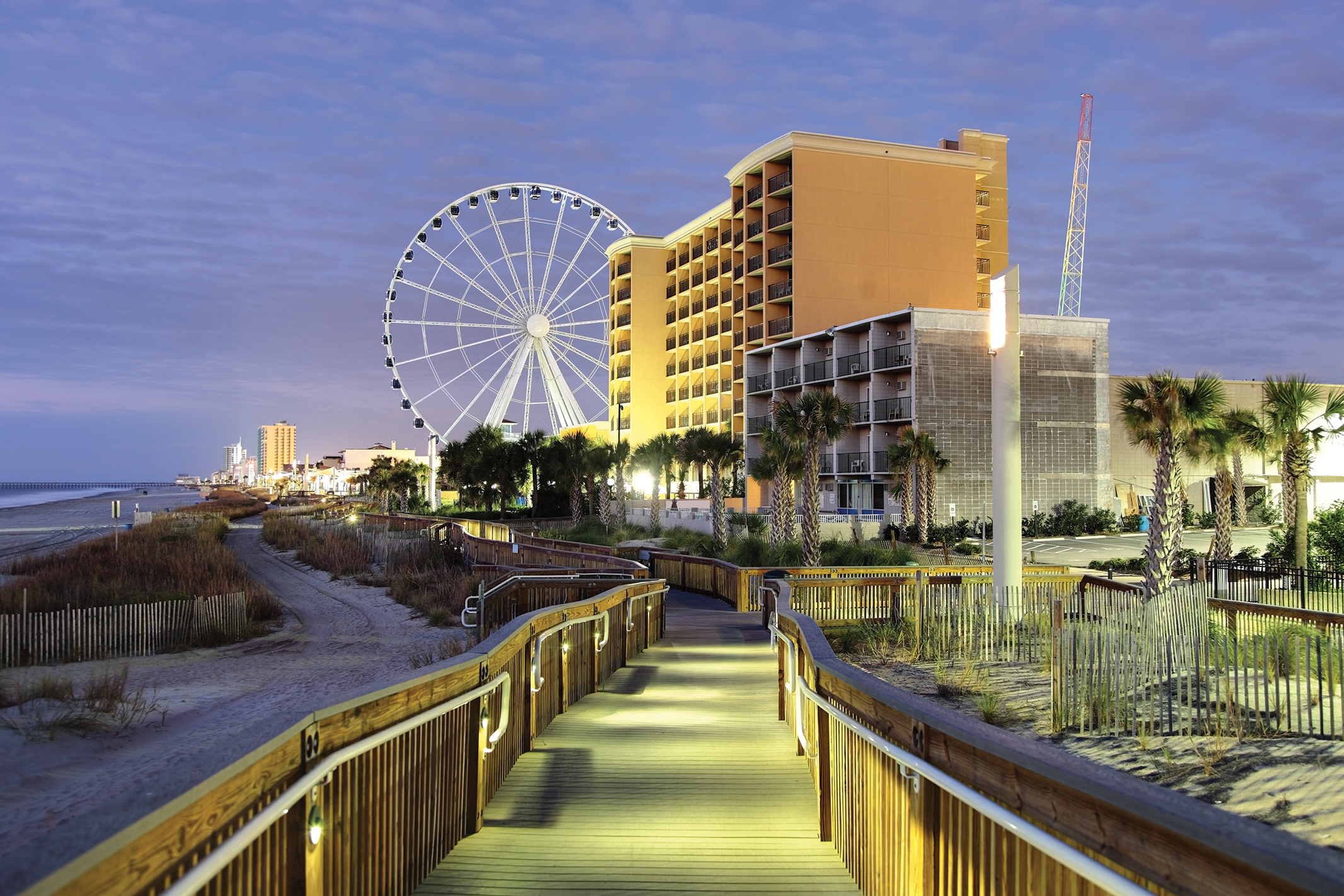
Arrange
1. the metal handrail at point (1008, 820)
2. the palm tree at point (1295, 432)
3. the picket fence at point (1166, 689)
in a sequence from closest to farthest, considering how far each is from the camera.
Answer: the metal handrail at point (1008, 820) < the picket fence at point (1166, 689) < the palm tree at point (1295, 432)

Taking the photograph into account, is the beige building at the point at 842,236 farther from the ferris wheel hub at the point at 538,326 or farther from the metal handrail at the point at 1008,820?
the metal handrail at the point at 1008,820

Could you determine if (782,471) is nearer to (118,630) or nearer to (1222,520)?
(1222,520)

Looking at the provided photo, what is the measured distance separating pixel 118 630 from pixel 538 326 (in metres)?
43.4

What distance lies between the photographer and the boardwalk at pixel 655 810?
5.61 m

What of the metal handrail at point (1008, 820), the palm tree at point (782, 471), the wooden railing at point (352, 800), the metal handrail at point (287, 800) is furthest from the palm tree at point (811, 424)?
the metal handrail at point (1008, 820)

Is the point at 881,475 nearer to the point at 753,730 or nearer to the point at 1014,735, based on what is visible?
the point at 753,730

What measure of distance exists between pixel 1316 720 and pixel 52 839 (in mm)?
12927

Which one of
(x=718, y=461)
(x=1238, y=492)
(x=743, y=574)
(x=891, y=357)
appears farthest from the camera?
(x=891, y=357)

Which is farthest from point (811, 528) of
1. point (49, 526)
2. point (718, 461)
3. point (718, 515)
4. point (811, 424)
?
point (49, 526)

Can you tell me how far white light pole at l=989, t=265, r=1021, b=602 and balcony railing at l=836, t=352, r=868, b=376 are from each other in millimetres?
34678

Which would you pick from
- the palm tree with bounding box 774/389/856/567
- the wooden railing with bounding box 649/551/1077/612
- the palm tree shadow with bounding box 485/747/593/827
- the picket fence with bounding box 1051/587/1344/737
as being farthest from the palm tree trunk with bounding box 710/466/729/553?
the palm tree shadow with bounding box 485/747/593/827

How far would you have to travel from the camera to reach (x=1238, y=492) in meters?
42.0

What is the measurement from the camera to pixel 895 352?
166ft

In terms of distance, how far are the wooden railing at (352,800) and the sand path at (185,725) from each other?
0.27 ft
